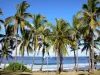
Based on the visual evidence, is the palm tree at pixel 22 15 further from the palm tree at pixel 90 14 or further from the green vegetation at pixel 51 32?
the palm tree at pixel 90 14

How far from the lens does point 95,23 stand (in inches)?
1606

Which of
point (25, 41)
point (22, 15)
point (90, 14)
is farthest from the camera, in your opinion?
point (25, 41)

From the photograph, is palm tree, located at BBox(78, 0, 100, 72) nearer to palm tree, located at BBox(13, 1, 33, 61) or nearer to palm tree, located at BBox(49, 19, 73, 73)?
palm tree, located at BBox(49, 19, 73, 73)

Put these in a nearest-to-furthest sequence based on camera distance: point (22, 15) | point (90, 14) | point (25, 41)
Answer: point (90, 14) → point (22, 15) → point (25, 41)

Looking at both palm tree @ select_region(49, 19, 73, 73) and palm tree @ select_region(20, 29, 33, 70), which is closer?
palm tree @ select_region(49, 19, 73, 73)

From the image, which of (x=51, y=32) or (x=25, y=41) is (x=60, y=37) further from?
(x=25, y=41)

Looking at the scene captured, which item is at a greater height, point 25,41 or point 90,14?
point 90,14

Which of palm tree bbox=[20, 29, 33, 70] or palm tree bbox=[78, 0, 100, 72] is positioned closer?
palm tree bbox=[78, 0, 100, 72]

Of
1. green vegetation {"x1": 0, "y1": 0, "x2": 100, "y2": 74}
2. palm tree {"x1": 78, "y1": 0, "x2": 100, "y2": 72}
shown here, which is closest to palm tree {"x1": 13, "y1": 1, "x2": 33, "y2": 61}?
green vegetation {"x1": 0, "y1": 0, "x2": 100, "y2": 74}

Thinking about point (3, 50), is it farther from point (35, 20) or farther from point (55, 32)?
point (55, 32)

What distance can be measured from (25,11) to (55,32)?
8.03m

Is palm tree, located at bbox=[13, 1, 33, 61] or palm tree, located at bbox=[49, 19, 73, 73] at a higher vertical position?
palm tree, located at bbox=[13, 1, 33, 61]

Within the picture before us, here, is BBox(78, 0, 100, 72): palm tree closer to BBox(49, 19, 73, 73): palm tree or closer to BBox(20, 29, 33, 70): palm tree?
BBox(49, 19, 73, 73): palm tree

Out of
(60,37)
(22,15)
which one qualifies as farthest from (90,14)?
(22,15)
